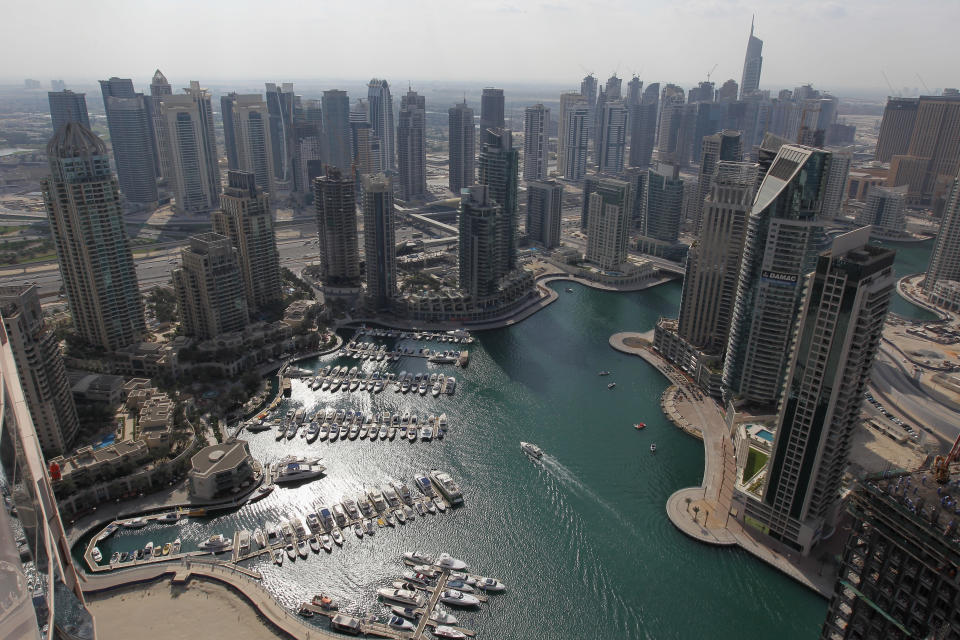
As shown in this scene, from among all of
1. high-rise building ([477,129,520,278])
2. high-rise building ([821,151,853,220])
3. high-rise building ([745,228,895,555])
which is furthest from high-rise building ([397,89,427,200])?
high-rise building ([745,228,895,555])

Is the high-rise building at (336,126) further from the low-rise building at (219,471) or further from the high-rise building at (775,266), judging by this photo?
the high-rise building at (775,266)

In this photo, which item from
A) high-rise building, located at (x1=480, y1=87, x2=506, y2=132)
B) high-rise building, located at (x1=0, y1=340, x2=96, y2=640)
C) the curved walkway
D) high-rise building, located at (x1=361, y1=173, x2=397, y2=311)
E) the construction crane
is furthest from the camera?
high-rise building, located at (x1=480, y1=87, x2=506, y2=132)

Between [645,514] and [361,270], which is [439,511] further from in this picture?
[361,270]

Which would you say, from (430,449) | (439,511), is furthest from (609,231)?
A: (439,511)

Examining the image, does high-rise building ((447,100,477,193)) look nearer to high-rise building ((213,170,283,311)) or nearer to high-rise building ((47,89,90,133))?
high-rise building ((213,170,283,311))

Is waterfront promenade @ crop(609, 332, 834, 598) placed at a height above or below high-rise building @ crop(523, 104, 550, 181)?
below

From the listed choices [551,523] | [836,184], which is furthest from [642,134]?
[551,523]
